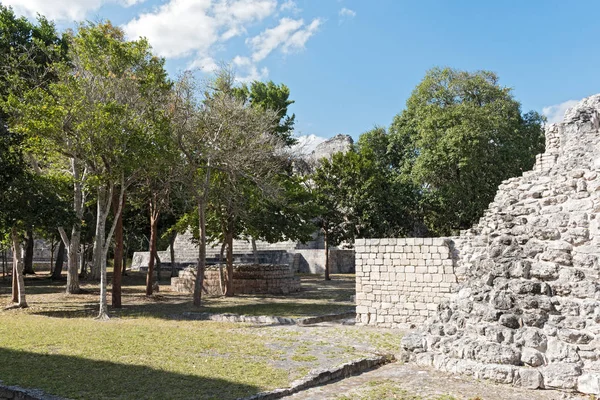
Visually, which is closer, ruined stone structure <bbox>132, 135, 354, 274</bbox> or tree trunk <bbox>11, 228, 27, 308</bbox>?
tree trunk <bbox>11, 228, 27, 308</bbox>

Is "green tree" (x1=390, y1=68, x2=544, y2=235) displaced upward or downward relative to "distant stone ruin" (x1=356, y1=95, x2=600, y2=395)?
upward

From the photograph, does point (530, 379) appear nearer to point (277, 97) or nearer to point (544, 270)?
point (544, 270)

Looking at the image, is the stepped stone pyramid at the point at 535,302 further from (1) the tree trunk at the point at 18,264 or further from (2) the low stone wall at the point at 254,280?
(2) the low stone wall at the point at 254,280

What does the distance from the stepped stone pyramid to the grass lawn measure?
174 cm

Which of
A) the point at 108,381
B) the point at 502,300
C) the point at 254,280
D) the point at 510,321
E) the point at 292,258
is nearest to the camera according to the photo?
the point at 108,381

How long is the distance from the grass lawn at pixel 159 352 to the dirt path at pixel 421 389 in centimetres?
65

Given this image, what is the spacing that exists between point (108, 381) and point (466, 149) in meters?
25.3

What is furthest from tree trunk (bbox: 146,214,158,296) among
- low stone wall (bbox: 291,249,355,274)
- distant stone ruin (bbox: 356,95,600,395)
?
low stone wall (bbox: 291,249,355,274)

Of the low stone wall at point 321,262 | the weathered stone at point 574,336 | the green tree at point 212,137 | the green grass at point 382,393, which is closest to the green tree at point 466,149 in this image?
the low stone wall at point 321,262

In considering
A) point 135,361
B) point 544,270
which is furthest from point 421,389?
point 135,361

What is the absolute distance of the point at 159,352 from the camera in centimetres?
906

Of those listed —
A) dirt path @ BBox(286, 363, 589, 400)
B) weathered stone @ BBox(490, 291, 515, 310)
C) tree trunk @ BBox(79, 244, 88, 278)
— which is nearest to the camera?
dirt path @ BBox(286, 363, 589, 400)

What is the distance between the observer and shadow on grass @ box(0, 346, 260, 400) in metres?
6.45

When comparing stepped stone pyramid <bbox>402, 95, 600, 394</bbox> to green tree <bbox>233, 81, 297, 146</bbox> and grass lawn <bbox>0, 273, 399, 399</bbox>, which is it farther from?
green tree <bbox>233, 81, 297, 146</bbox>
